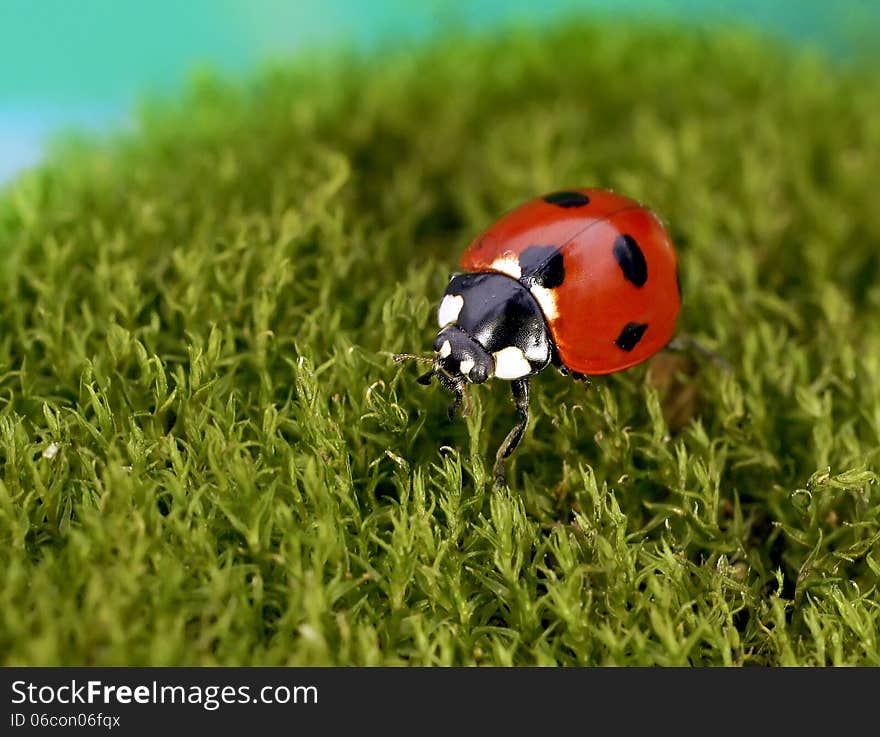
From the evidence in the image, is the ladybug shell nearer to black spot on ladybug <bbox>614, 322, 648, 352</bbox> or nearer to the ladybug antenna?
black spot on ladybug <bbox>614, 322, 648, 352</bbox>

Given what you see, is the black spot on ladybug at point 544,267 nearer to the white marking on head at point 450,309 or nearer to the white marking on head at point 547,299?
the white marking on head at point 547,299

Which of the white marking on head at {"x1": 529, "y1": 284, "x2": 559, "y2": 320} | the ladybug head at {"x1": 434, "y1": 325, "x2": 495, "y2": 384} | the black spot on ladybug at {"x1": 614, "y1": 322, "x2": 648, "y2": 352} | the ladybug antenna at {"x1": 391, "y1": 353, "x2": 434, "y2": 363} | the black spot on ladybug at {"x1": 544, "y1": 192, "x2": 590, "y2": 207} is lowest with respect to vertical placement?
the ladybug head at {"x1": 434, "y1": 325, "x2": 495, "y2": 384}

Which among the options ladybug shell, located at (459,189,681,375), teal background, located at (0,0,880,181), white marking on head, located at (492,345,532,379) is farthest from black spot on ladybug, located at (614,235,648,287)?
teal background, located at (0,0,880,181)

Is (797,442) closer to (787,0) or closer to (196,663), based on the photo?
(196,663)

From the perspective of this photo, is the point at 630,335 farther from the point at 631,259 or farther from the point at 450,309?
the point at 450,309

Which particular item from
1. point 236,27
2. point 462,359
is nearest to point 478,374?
point 462,359

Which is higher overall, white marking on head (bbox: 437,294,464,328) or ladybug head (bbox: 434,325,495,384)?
white marking on head (bbox: 437,294,464,328)
